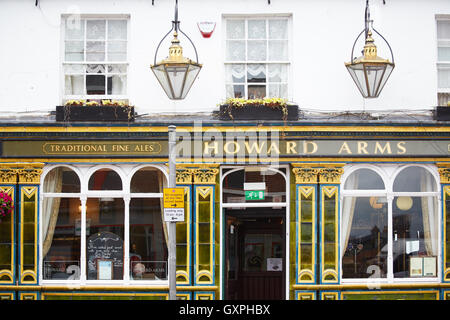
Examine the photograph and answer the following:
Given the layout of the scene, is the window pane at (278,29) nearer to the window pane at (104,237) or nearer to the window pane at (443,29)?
the window pane at (443,29)

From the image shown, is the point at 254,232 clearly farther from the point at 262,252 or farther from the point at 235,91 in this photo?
the point at 235,91

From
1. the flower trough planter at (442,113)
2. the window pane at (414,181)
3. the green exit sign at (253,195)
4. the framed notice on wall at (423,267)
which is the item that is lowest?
the framed notice on wall at (423,267)

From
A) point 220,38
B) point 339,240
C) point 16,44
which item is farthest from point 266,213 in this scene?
point 16,44

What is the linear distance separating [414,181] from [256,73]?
3.81 metres

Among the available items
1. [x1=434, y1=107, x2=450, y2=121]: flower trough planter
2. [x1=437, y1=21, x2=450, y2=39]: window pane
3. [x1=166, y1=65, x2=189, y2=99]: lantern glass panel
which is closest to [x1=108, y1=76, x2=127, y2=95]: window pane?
[x1=166, y1=65, x2=189, y2=99]: lantern glass panel

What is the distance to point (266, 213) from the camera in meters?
14.4

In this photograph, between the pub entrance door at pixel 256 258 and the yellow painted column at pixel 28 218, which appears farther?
the pub entrance door at pixel 256 258

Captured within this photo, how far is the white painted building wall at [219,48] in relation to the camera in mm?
14125

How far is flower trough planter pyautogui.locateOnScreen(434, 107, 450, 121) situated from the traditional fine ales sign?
496mm

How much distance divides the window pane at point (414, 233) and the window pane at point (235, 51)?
423cm

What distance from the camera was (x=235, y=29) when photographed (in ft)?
47.2

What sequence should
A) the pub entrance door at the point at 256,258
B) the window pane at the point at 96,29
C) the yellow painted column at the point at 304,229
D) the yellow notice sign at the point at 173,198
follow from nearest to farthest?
the yellow notice sign at the point at 173,198
the yellow painted column at the point at 304,229
the window pane at the point at 96,29
the pub entrance door at the point at 256,258

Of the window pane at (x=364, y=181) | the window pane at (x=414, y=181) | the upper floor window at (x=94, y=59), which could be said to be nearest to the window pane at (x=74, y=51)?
the upper floor window at (x=94, y=59)
